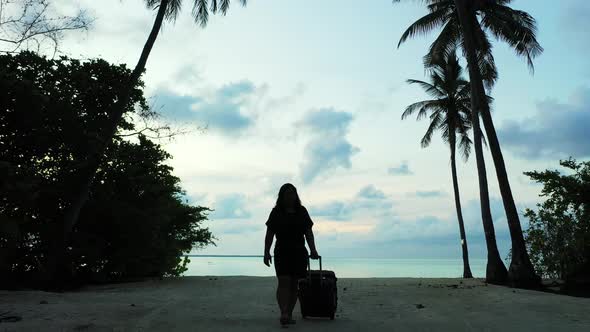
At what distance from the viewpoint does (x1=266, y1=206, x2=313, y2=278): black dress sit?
7262 millimetres

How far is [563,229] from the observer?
17.8 metres

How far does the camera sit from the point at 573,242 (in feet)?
56.3

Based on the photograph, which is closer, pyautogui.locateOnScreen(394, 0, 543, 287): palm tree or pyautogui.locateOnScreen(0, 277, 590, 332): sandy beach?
pyautogui.locateOnScreen(0, 277, 590, 332): sandy beach

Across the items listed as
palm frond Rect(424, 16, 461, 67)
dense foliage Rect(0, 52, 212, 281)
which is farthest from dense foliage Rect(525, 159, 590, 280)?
dense foliage Rect(0, 52, 212, 281)

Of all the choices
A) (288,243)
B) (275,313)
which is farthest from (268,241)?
(275,313)

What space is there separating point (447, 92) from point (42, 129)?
22054mm

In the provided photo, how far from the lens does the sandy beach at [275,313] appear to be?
7.13 meters

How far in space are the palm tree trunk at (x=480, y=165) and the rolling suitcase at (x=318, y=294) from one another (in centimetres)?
1103

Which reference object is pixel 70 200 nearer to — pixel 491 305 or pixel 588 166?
pixel 491 305

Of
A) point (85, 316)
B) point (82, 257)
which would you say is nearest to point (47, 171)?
point (82, 257)

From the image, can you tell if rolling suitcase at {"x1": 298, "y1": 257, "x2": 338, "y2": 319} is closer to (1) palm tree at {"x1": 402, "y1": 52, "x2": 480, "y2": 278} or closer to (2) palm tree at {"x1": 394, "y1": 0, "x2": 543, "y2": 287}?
(2) palm tree at {"x1": 394, "y1": 0, "x2": 543, "y2": 287}

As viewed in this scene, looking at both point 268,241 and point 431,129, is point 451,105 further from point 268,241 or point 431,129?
point 268,241

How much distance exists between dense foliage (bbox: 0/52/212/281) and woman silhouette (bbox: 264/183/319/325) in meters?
8.54

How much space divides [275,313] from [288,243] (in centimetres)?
194
